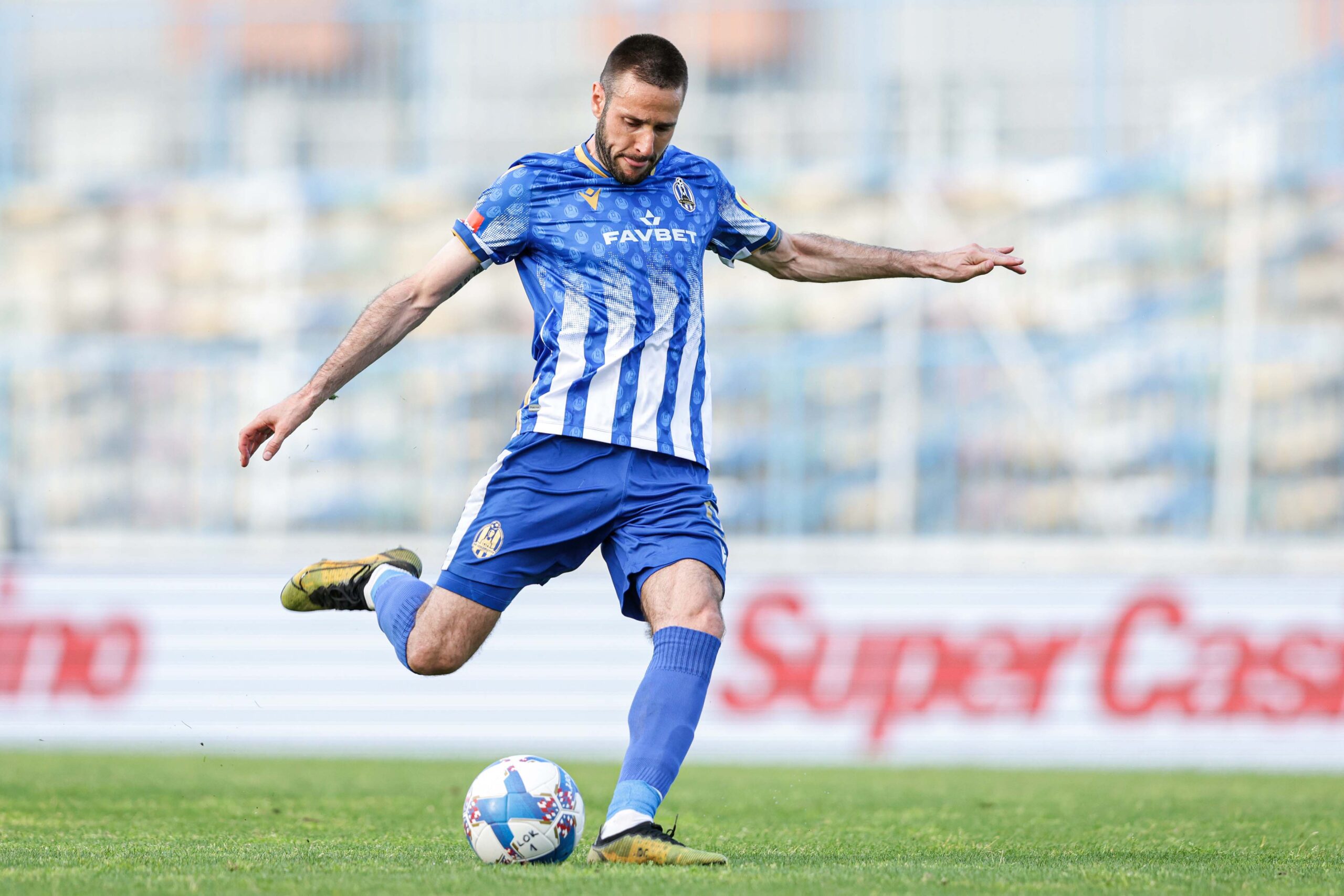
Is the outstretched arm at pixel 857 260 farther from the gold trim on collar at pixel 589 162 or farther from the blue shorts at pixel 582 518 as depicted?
the blue shorts at pixel 582 518

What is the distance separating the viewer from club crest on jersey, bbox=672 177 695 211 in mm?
5250

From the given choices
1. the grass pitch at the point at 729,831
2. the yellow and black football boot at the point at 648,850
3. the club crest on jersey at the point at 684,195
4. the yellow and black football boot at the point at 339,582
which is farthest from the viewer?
the yellow and black football boot at the point at 339,582

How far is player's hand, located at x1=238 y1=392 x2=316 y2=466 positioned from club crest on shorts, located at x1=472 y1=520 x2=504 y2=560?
60 cm

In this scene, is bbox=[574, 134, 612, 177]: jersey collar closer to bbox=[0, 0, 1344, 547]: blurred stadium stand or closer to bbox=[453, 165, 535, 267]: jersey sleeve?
bbox=[453, 165, 535, 267]: jersey sleeve

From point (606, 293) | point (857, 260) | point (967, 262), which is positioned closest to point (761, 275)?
point (857, 260)

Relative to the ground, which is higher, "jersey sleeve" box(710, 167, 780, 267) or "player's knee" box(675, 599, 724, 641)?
"jersey sleeve" box(710, 167, 780, 267)

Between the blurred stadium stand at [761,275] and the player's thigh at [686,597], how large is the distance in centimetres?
857

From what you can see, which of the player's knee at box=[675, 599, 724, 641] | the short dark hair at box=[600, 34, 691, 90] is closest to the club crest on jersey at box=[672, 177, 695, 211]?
the short dark hair at box=[600, 34, 691, 90]

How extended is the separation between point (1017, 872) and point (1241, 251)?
1001 cm

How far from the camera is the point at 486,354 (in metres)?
14.3

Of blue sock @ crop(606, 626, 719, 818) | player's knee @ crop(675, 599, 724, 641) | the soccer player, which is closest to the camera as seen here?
blue sock @ crop(606, 626, 719, 818)

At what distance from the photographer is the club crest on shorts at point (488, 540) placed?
5176 millimetres

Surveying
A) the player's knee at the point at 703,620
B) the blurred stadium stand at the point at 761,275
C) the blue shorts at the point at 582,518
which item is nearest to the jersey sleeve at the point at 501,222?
the blue shorts at the point at 582,518

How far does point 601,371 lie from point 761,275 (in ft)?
31.5
